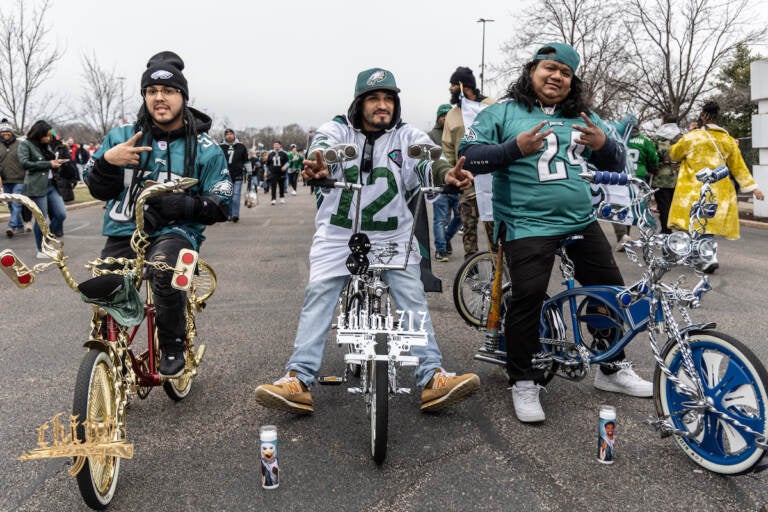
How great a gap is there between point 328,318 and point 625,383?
195 centimetres

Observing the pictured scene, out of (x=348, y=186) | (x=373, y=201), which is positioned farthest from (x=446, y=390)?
(x=348, y=186)

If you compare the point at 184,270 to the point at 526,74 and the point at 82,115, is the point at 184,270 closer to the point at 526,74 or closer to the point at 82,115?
the point at 526,74

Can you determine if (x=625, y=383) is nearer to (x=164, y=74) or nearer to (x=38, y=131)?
(x=164, y=74)

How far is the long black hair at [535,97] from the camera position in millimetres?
3918

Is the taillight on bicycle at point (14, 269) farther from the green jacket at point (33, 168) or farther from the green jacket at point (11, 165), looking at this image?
the green jacket at point (11, 165)

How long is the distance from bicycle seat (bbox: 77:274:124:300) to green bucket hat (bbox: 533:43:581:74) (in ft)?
8.72

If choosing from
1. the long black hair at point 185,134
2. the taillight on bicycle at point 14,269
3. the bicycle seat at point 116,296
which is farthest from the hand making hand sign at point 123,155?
the taillight on bicycle at point 14,269

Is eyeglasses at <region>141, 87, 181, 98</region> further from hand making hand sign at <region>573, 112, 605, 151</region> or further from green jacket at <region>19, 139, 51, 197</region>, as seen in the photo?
green jacket at <region>19, 139, 51, 197</region>

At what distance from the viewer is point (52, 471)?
323 cm

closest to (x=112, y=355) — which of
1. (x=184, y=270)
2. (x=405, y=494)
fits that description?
(x=184, y=270)

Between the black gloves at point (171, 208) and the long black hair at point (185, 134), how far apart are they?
261 millimetres

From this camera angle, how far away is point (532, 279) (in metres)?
3.76

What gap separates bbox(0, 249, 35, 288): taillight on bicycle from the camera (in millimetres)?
2586

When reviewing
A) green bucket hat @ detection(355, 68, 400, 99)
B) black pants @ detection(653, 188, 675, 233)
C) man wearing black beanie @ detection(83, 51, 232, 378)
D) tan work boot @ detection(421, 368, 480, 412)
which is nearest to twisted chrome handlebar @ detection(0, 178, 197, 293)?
man wearing black beanie @ detection(83, 51, 232, 378)
